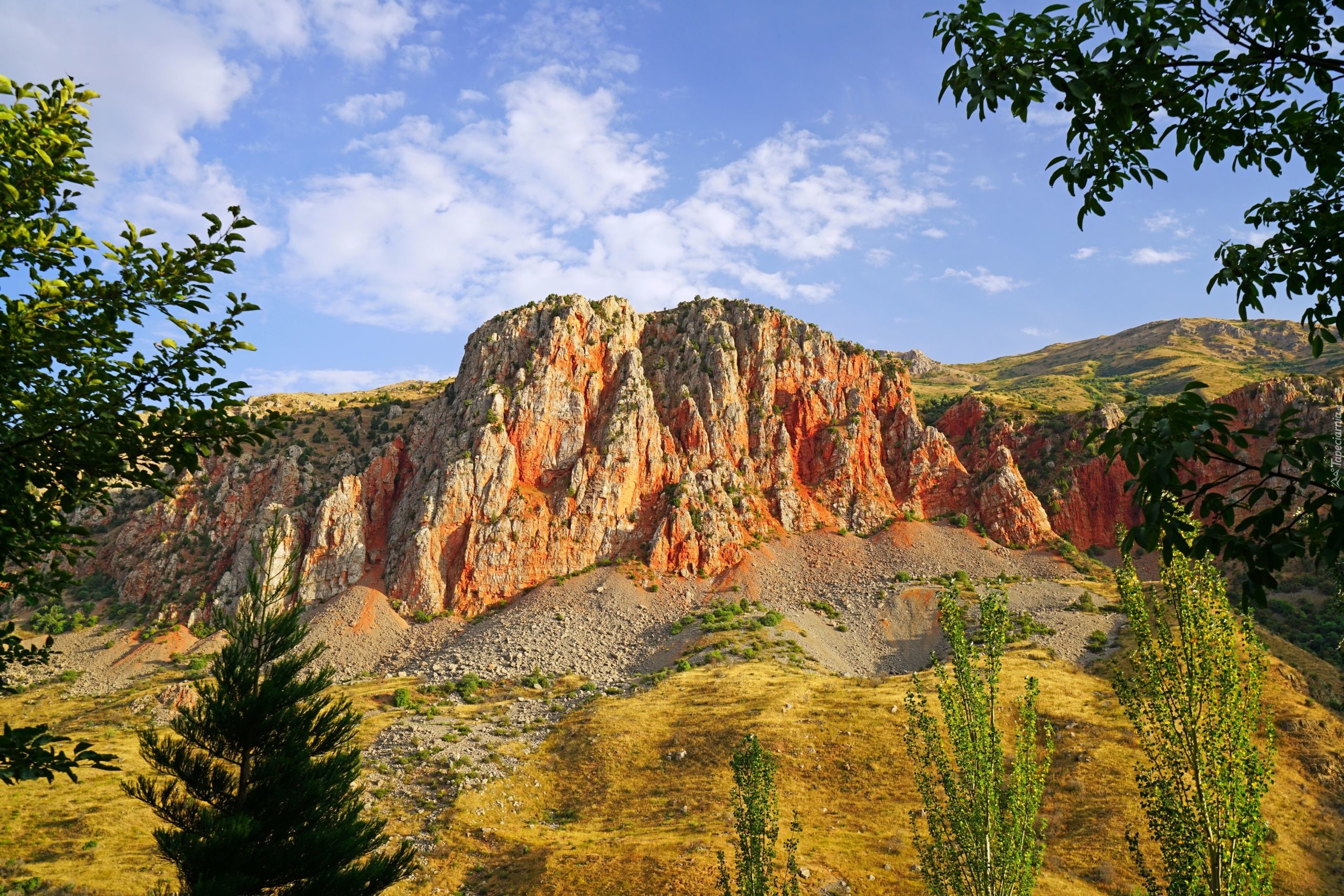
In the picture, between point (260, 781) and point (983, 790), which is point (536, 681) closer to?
point (260, 781)

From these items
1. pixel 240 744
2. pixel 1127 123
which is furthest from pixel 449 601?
pixel 1127 123

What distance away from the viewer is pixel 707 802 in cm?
4000

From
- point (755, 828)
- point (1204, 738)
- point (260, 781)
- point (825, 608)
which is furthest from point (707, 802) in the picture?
point (825, 608)

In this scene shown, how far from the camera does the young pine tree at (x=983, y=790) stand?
17.0 metres

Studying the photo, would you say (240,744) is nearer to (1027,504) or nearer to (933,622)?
(933,622)

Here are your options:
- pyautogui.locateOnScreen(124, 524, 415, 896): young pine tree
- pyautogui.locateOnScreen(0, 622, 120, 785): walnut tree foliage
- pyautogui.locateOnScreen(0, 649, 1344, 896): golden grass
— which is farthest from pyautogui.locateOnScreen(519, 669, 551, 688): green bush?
pyautogui.locateOnScreen(0, 622, 120, 785): walnut tree foliage

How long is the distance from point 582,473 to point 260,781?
7454cm

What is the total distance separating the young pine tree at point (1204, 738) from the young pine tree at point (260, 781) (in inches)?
739

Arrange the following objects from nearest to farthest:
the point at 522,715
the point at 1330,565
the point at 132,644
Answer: the point at 1330,565, the point at 522,715, the point at 132,644

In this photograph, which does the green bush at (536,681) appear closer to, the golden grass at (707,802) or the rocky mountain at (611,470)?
the golden grass at (707,802)

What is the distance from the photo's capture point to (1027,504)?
303ft

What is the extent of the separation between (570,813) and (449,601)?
147 feet

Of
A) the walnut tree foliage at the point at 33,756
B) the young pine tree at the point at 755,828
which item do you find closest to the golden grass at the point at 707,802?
the young pine tree at the point at 755,828

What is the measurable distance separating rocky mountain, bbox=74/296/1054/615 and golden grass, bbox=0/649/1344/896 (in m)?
25.3
